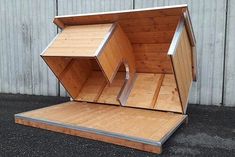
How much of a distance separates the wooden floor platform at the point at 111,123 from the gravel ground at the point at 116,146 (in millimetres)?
89

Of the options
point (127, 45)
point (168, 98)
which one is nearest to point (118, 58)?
point (127, 45)

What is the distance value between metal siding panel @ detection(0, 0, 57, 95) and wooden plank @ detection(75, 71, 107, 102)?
155 cm

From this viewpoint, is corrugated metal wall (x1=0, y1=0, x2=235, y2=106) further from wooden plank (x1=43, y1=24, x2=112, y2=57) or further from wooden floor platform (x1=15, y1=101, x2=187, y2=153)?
wooden plank (x1=43, y1=24, x2=112, y2=57)

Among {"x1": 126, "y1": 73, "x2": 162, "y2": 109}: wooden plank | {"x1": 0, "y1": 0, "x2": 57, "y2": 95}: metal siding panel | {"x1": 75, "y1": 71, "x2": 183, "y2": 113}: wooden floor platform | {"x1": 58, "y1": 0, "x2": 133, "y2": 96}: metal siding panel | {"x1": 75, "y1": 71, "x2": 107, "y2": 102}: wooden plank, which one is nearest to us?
{"x1": 75, "y1": 71, "x2": 183, "y2": 113}: wooden floor platform

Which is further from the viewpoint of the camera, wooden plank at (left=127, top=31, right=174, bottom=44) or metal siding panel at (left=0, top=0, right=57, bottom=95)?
metal siding panel at (left=0, top=0, right=57, bottom=95)

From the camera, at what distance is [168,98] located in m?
4.65

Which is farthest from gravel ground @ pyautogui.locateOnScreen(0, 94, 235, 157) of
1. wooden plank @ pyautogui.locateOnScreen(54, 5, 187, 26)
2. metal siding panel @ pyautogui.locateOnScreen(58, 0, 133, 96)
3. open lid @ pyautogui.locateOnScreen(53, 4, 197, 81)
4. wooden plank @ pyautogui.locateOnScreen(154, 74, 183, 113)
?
metal siding panel @ pyautogui.locateOnScreen(58, 0, 133, 96)

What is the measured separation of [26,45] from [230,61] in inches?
184

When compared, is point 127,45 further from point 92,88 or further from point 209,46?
point 209,46

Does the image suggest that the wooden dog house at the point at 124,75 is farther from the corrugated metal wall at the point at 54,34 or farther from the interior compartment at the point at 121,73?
the corrugated metal wall at the point at 54,34

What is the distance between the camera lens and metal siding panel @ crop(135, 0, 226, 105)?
5.39 meters

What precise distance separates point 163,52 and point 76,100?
1.80 m

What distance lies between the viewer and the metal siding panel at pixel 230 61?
5301 millimetres

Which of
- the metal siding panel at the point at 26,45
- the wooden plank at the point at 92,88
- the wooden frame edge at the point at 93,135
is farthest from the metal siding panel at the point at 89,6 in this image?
the wooden frame edge at the point at 93,135
